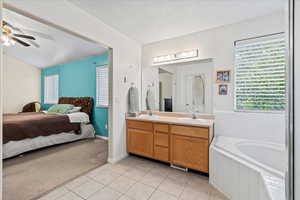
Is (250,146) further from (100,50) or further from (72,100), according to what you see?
(72,100)

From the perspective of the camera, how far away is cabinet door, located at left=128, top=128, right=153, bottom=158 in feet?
7.77

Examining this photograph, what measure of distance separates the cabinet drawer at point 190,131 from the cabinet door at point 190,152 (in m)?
0.05

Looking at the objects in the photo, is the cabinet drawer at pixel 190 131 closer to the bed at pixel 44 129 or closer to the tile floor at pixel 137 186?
the tile floor at pixel 137 186

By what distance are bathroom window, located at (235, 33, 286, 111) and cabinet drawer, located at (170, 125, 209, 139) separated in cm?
72

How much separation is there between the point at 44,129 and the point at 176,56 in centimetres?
319

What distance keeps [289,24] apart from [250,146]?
1901 millimetres

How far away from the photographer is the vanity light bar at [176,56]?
95.9 inches

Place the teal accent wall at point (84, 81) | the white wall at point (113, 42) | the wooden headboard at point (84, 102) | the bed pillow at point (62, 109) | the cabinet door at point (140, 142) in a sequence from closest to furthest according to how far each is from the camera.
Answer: the white wall at point (113, 42) → the cabinet door at point (140, 142) → the bed pillow at point (62, 109) → the teal accent wall at point (84, 81) → the wooden headboard at point (84, 102)

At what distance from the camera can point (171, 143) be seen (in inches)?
85.5

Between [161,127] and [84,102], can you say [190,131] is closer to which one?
[161,127]

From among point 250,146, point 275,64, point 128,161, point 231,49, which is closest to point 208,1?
point 231,49

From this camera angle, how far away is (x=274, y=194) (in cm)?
97

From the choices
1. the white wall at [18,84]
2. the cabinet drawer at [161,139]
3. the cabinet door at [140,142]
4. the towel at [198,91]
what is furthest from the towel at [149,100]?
the white wall at [18,84]

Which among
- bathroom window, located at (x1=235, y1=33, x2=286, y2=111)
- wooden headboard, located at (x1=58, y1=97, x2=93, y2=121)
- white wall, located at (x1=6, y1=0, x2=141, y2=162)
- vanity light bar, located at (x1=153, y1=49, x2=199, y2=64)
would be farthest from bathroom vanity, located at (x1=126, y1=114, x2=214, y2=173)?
wooden headboard, located at (x1=58, y1=97, x2=93, y2=121)
